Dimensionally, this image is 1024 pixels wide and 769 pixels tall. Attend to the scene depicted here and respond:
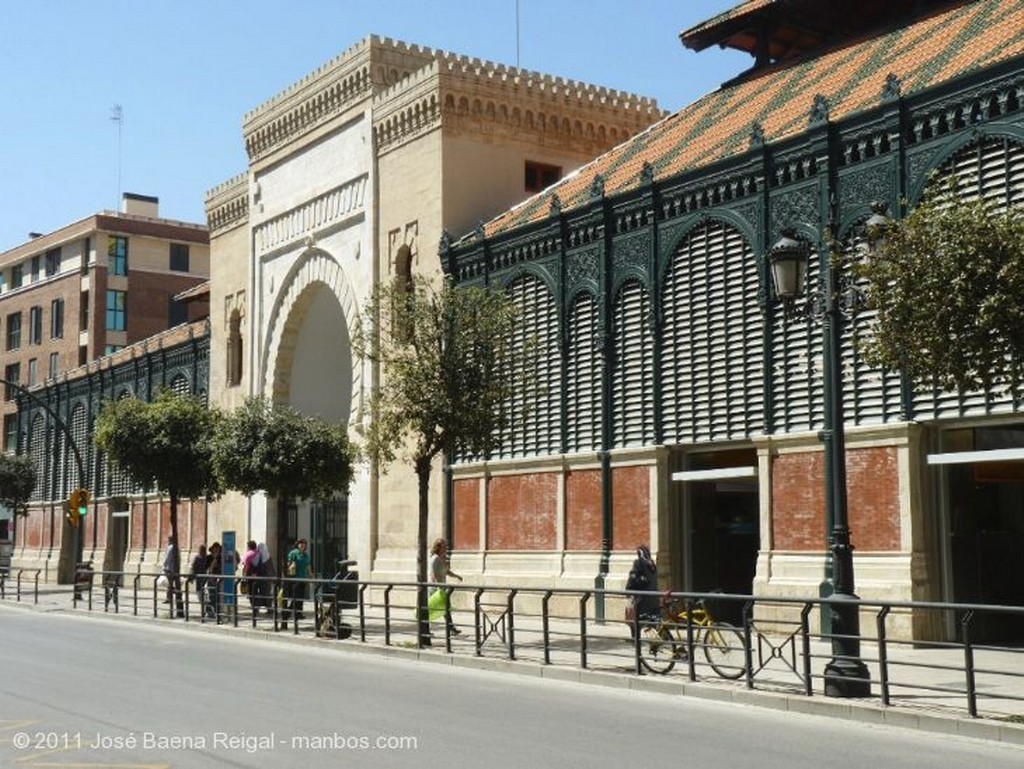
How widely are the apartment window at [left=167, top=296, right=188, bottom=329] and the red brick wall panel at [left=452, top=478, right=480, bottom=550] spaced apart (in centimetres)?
4829

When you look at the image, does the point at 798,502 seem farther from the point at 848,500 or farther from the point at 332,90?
the point at 332,90

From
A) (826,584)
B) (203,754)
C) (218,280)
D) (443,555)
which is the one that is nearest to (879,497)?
(826,584)

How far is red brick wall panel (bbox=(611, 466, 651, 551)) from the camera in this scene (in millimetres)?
24344

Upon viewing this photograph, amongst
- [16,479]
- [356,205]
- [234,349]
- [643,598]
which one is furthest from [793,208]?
[16,479]

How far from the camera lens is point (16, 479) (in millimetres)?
52938

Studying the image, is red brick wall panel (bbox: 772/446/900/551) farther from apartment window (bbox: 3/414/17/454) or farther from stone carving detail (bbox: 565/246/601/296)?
apartment window (bbox: 3/414/17/454)

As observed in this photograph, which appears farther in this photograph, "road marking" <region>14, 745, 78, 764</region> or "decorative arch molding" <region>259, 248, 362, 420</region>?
"decorative arch molding" <region>259, 248, 362, 420</region>

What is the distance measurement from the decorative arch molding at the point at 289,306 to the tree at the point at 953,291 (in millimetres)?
22551

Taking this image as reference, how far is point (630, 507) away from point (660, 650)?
28.1 feet

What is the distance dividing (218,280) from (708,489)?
2161cm

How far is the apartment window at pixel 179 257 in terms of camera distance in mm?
75562

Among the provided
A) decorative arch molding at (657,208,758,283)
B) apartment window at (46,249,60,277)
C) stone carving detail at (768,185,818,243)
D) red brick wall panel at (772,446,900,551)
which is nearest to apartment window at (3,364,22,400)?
apartment window at (46,249,60,277)

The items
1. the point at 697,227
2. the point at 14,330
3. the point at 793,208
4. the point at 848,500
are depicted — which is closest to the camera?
the point at 848,500

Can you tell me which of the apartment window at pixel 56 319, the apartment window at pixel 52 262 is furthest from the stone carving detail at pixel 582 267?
the apartment window at pixel 52 262
